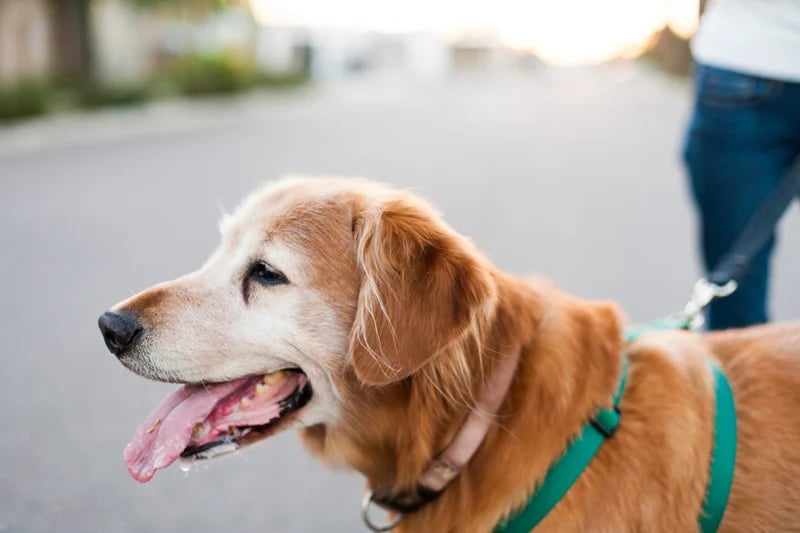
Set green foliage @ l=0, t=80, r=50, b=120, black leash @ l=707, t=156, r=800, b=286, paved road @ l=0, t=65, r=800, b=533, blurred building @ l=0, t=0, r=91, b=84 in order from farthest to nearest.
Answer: blurred building @ l=0, t=0, r=91, b=84 < green foliage @ l=0, t=80, r=50, b=120 < paved road @ l=0, t=65, r=800, b=533 < black leash @ l=707, t=156, r=800, b=286

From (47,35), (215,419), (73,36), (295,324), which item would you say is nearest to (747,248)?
(295,324)

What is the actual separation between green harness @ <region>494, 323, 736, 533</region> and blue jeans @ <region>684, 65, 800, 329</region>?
1077mm

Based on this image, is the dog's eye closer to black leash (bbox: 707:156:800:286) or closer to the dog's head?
the dog's head

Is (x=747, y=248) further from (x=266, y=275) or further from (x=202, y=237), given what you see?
(x=202, y=237)

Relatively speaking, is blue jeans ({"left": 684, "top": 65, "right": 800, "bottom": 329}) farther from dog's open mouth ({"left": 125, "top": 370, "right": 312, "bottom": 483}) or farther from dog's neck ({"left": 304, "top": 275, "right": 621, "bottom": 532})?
dog's open mouth ({"left": 125, "top": 370, "right": 312, "bottom": 483})

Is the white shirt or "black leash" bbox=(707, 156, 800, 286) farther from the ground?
the white shirt

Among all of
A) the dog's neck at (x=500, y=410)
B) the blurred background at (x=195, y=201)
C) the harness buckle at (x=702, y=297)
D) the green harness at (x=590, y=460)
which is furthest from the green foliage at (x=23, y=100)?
the green harness at (x=590, y=460)

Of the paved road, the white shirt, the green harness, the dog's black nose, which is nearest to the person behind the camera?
the green harness

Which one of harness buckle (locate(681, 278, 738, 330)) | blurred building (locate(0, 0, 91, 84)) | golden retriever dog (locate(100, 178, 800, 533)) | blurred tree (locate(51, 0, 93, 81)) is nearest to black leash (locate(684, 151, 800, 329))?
harness buckle (locate(681, 278, 738, 330))

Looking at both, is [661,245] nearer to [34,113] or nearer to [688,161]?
[688,161]

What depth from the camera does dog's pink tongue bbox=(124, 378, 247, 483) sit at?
2.50m

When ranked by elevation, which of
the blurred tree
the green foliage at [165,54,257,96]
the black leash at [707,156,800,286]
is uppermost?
the black leash at [707,156,800,286]

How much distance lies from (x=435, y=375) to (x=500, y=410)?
0.71ft

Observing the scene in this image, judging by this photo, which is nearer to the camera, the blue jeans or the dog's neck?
the dog's neck
